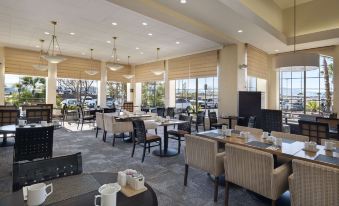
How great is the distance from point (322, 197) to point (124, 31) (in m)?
6.16

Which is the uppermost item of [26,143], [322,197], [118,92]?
[118,92]

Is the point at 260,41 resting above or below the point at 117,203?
above

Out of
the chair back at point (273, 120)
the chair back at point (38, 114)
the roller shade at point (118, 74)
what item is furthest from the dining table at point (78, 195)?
the roller shade at point (118, 74)

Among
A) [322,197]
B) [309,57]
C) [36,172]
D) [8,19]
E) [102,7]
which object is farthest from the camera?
[8,19]

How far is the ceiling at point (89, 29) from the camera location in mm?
4766

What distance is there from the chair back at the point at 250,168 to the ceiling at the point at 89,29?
4.14m

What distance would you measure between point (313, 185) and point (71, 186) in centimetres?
212

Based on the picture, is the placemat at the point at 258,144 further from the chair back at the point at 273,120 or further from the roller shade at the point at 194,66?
the roller shade at the point at 194,66

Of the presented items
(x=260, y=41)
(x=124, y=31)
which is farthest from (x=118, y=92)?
(x=260, y=41)

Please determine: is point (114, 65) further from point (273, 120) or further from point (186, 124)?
point (273, 120)

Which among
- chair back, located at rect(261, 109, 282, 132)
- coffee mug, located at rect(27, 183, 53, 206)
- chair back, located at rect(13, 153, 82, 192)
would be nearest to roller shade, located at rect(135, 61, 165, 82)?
chair back, located at rect(261, 109, 282, 132)

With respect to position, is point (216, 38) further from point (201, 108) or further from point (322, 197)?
point (322, 197)

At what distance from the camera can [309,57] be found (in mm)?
4145

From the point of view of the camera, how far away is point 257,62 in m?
8.05
